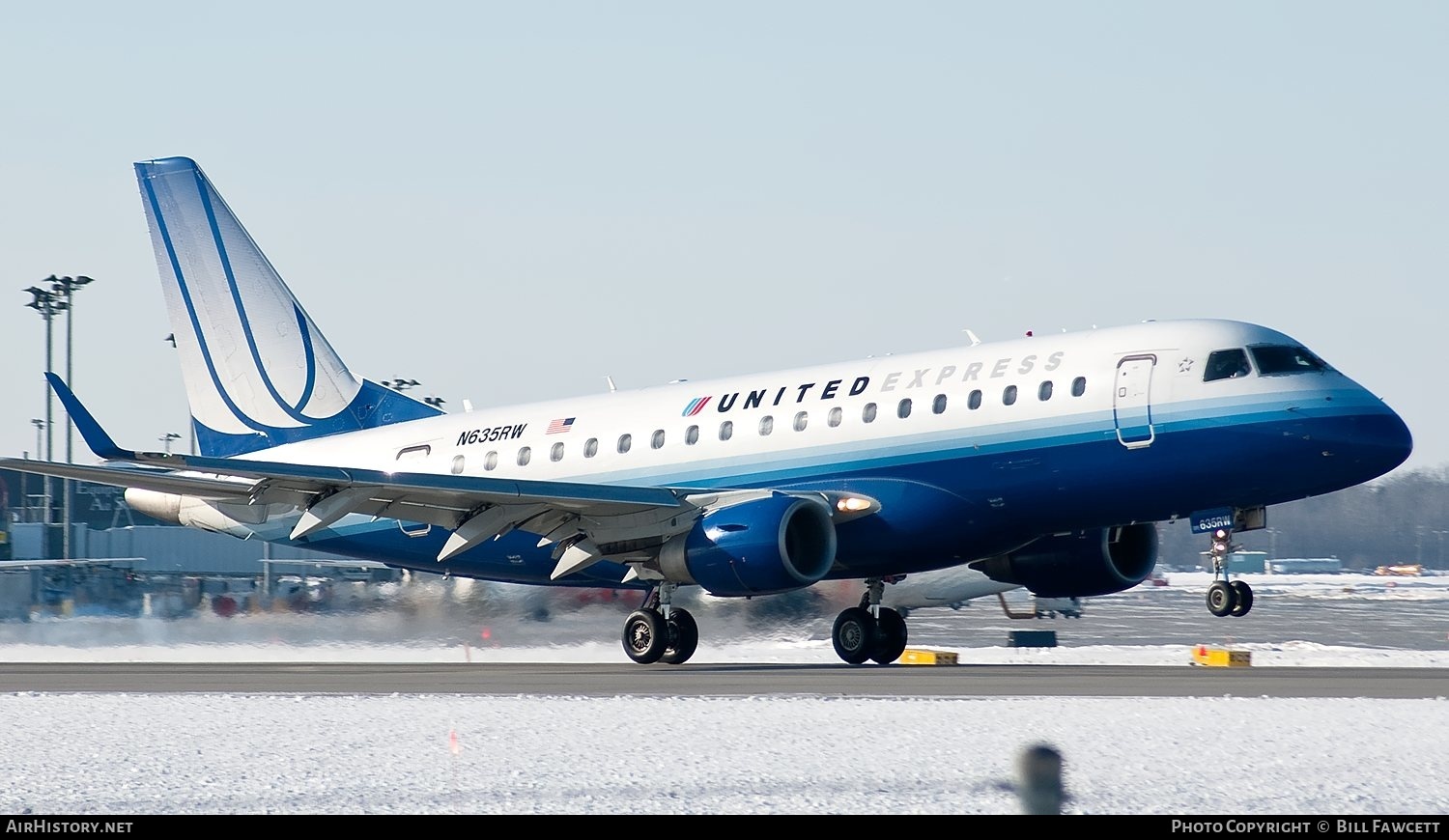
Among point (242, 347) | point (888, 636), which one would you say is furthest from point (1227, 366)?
point (242, 347)

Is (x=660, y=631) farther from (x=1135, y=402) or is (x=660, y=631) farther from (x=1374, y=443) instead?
(x=1374, y=443)

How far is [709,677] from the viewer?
24.6m

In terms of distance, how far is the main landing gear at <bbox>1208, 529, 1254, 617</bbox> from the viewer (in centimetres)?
2455

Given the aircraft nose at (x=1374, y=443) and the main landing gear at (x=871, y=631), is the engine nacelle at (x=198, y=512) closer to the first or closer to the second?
the main landing gear at (x=871, y=631)

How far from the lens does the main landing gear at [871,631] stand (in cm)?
3058

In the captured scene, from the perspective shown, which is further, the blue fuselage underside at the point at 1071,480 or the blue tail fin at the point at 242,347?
the blue tail fin at the point at 242,347

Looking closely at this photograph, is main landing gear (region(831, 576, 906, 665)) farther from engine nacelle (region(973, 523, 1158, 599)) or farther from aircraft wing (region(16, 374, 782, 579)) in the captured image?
aircraft wing (region(16, 374, 782, 579))

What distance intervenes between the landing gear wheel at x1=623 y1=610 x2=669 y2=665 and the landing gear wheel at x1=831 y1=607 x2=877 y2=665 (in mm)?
3290

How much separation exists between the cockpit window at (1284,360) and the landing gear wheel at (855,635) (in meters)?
8.53

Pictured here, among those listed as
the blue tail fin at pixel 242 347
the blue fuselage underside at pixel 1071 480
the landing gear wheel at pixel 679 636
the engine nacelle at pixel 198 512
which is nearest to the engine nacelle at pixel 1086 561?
the blue fuselage underside at pixel 1071 480

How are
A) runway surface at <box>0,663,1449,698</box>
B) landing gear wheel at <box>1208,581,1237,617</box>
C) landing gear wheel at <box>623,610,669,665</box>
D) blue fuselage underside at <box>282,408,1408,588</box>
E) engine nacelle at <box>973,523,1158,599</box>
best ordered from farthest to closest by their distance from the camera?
engine nacelle at <box>973,523,1158,599</box> < landing gear wheel at <box>623,610,669,665</box> < blue fuselage underside at <box>282,408,1408,588</box> < landing gear wheel at <box>1208,581,1237,617</box> < runway surface at <box>0,663,1449,698</box>

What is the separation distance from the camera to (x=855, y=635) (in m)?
30.7

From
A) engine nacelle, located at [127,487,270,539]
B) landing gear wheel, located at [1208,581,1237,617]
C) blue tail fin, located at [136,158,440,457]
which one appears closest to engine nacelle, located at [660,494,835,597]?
landing gear wheel, located at [1208,581,1237,617]

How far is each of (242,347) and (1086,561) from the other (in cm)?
1803
